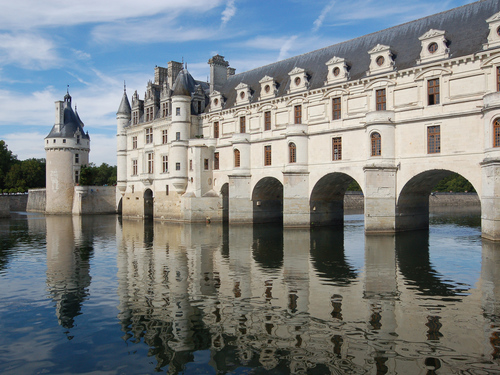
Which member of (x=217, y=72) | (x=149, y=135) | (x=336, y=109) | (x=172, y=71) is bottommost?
(x=336, y=109)

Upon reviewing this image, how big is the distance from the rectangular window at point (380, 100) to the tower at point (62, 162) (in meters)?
51.2

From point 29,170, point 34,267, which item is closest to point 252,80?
point 34,267

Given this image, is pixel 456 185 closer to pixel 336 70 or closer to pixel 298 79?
pixel 298 79

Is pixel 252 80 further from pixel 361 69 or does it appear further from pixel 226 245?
pixel 226 245

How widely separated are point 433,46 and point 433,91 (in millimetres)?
3001

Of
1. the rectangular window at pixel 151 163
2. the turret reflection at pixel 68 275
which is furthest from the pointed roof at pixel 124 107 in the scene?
the turret reflection at pixel 68 275

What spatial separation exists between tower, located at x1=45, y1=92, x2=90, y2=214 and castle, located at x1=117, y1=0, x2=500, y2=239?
739 inches

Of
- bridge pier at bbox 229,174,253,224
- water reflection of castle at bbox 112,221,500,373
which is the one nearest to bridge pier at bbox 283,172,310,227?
bridge pier at bbox 229,174,253,224

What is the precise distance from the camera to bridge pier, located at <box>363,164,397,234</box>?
30625mm

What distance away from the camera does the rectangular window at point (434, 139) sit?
29016mm

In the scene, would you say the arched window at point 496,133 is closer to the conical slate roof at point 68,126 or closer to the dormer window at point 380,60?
the dormer window at point 380,60

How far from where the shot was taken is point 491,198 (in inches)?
969

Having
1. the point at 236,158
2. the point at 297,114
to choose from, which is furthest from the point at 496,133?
the point at 236,158

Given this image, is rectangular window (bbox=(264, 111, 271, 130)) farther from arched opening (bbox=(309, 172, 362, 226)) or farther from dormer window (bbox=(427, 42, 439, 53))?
dormer window (bbox=(427, 42, 439, 53))
